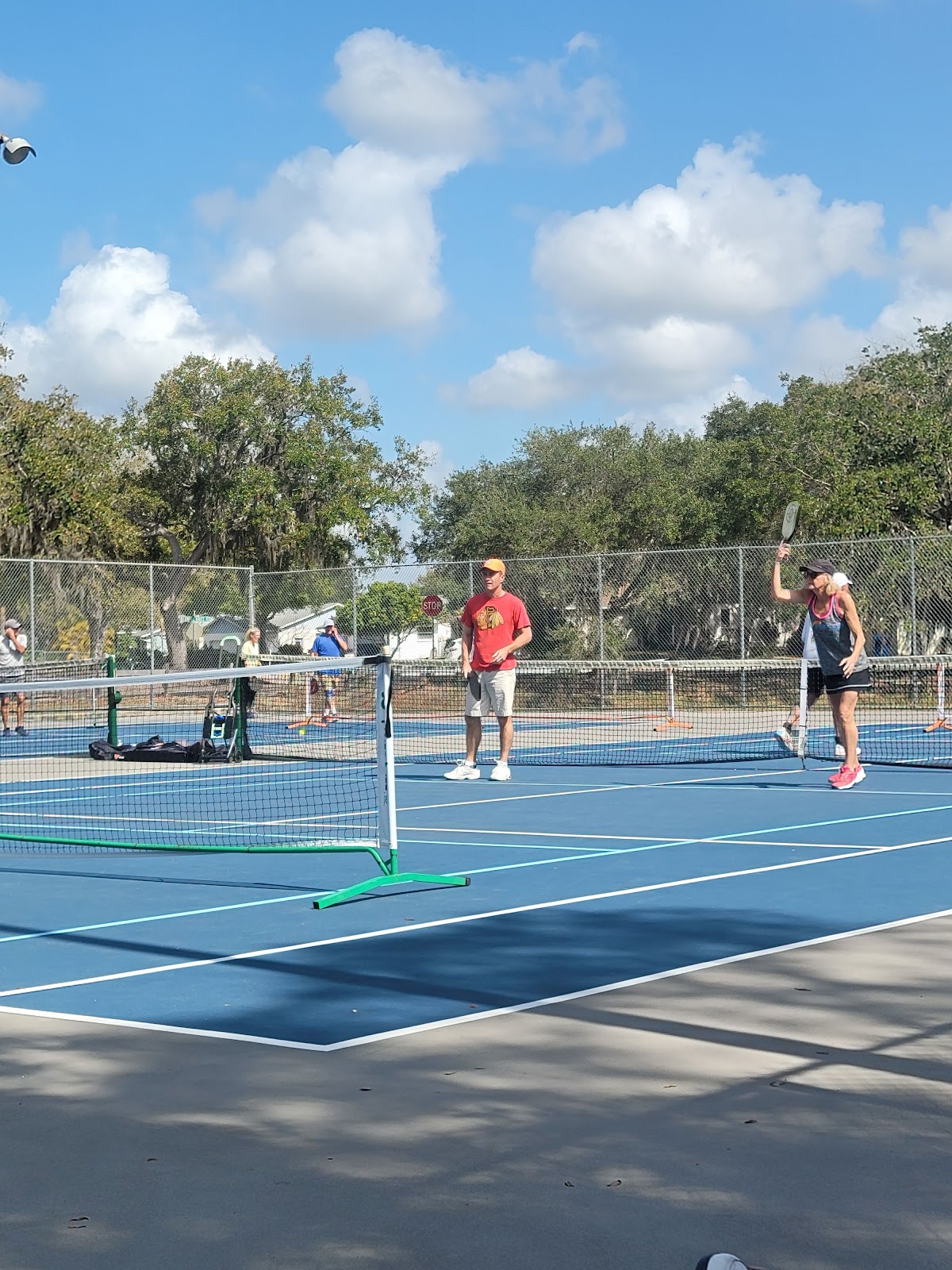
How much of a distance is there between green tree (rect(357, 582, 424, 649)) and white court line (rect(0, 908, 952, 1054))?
2380 centimetres

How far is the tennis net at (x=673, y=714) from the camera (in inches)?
749

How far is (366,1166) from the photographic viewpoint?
13.5 ft

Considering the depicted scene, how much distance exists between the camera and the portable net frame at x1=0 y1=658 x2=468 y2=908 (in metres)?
9.51

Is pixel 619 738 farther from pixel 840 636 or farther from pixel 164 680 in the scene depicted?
pixel 164 680

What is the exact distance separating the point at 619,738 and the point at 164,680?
496 inches

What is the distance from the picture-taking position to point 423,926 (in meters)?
7.64

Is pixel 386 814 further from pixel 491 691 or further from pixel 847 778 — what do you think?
pixel 847 778

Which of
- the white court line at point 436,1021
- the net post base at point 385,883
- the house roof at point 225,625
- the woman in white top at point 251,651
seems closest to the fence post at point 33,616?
the house roof at point 225,625

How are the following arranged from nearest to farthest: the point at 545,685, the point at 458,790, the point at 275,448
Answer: the point at 458,790
the point at 545,685
the point at 275,448

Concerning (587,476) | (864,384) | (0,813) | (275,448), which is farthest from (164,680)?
(587,476)

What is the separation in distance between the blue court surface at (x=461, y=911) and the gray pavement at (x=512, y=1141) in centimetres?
46

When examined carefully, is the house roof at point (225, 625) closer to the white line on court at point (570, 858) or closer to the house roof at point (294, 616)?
the house roof at point (294, 616)

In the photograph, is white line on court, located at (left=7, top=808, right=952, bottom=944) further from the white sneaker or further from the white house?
the white house

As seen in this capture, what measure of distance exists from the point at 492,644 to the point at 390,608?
16239 millimetres
